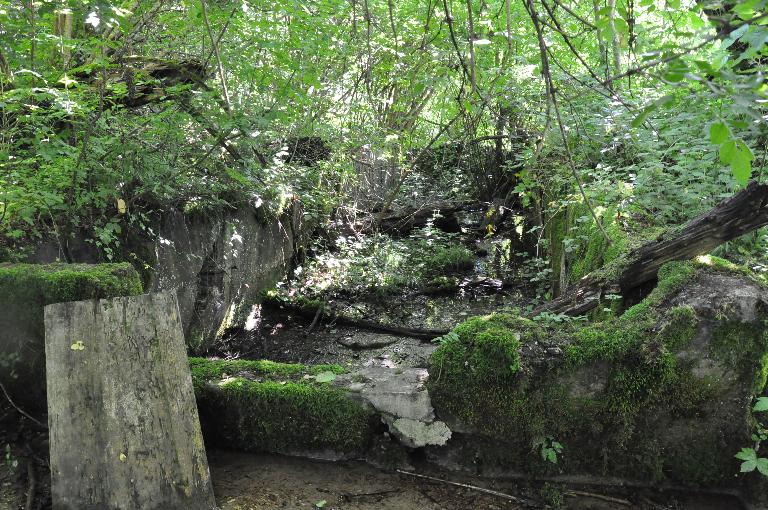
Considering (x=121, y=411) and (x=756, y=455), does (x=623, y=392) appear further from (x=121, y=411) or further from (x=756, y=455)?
(x=121, y=411)

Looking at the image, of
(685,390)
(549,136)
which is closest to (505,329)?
(685,390)

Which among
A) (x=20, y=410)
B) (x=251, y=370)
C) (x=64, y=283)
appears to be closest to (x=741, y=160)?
(x=251, y=370)

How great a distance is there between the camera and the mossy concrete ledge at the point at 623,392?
2.84 metres

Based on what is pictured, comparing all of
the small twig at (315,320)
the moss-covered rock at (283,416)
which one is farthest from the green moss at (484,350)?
the small twig at (315,320)

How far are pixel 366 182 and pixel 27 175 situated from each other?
19.5 ft

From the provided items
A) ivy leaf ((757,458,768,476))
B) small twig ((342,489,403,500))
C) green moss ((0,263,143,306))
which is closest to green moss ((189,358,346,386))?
green moss ((0,263,143,306))

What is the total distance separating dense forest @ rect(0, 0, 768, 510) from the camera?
2.84 m

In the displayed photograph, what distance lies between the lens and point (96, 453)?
2.60m

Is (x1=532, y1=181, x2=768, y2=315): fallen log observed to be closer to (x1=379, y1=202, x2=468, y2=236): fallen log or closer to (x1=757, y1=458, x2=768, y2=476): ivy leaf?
(x1=757, y1=458, x2=768, y2=476): ivy leaf

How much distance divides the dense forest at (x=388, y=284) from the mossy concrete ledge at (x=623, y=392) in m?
0.01

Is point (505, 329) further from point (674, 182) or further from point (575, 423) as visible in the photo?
point (674, 182)

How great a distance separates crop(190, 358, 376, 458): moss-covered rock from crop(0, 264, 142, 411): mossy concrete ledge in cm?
78

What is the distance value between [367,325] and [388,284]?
0.91 meters

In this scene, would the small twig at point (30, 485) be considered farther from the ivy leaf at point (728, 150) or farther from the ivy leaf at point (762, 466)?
the ivy leaf at point (762, 466)
